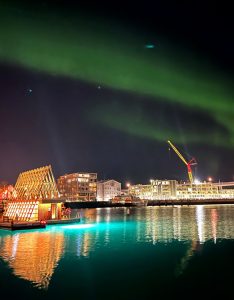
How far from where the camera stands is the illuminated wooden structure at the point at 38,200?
53.9 meters

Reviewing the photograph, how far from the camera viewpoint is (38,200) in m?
53.5

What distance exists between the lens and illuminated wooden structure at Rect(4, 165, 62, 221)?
53875 mm

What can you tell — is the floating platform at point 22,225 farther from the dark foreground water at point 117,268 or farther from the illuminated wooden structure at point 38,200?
the dark foreground water at point 117,268

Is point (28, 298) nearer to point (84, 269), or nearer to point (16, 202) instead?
point (84, 269)

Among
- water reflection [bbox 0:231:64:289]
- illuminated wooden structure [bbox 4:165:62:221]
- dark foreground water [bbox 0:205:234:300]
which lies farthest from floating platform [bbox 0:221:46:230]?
dark foreground water [bbox 0:205:234:300]

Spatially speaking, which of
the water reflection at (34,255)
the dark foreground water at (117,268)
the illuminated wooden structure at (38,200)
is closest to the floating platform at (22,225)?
the illuminated wooden structure at (38,200)

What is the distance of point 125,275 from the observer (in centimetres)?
2114

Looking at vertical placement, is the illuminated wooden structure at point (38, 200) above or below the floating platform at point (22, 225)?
above

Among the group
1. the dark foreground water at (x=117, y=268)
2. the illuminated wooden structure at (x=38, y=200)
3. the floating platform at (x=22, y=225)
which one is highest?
the illuminated wooden structure at (x=38, y=200)

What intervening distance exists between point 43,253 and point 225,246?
699 inches

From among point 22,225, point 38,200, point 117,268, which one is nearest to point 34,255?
point 117,268

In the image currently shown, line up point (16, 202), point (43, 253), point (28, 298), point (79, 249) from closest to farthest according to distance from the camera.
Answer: point (28, 298) → point (43, 253) → point (79, 249) → point (16, 202)

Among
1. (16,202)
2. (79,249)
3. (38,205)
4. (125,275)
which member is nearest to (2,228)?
(38,205)

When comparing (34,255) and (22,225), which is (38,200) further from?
(34,255)
